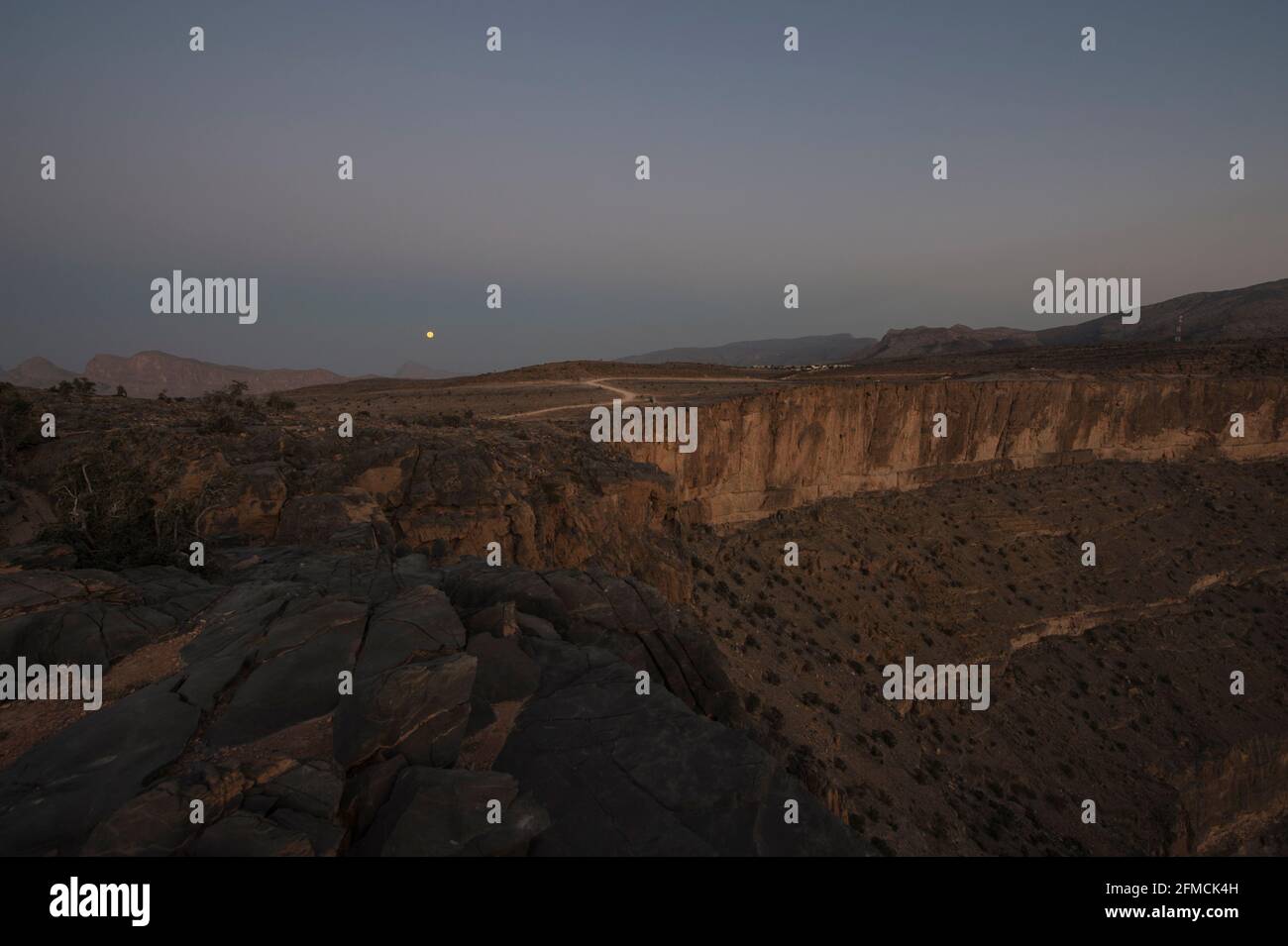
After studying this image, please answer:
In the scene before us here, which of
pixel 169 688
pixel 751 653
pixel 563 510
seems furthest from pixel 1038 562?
pixel 169 688

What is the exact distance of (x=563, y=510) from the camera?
743 inches

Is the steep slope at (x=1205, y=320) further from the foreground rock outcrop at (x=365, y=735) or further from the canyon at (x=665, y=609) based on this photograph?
the foreground rock outcrop at (x=365, y=735)

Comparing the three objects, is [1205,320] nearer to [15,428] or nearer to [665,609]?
[665,609]

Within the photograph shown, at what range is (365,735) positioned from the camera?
6191 mm

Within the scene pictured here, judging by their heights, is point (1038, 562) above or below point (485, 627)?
below

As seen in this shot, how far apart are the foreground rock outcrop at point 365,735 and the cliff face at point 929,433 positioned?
62.0 ft

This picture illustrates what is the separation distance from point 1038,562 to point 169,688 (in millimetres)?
41226

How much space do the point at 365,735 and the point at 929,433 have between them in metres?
40.7

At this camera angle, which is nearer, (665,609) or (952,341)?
(665,609)

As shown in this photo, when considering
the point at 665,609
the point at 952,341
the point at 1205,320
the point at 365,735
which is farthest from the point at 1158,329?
the point at 365,735

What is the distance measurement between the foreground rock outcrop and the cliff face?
1889cm

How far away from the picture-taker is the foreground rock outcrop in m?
5.11

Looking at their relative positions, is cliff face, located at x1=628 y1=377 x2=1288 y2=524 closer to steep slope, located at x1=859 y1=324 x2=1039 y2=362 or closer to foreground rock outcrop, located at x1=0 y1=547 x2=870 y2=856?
foreground rock outcrop, located at x1=0 y1=547 x2=870 y2=856

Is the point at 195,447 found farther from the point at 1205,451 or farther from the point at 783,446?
the point at 1205,451
